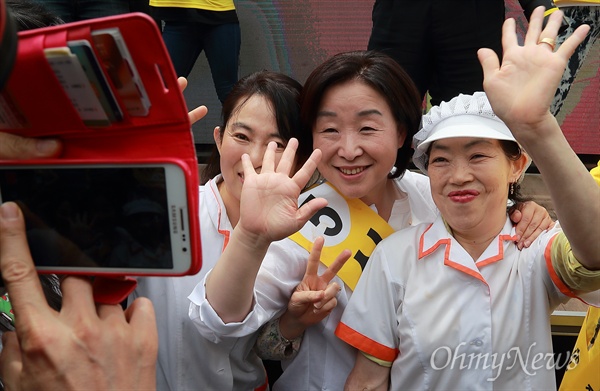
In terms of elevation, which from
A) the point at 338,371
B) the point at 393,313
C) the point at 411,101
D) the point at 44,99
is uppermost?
the point at 44,99

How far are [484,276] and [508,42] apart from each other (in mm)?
624

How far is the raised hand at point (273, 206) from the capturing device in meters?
1.35

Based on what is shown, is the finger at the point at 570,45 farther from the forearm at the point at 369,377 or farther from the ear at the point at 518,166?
the forearm at the point at 369,377

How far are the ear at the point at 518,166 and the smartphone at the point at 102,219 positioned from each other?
3.61 ft

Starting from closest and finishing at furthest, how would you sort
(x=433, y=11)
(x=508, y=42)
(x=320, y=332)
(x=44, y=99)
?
(x=44, y=99) < (x=508, y=42) < (x=320, y=332) < (x=433, y=11)

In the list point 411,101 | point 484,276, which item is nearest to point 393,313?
point 484,276

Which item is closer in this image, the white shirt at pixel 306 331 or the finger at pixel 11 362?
the finger at pixel 11 362

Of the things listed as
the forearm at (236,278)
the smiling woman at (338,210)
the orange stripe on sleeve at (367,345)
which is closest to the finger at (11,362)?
the forearm at (236,278)

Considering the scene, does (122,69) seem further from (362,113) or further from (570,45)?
(362,113)

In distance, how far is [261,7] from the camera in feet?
12.7

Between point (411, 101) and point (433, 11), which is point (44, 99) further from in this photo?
point (433, 11)

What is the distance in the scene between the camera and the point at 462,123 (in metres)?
1.69

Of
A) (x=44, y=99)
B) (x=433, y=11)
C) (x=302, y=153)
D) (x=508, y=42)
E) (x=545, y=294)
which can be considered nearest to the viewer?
(x=44, y=99)

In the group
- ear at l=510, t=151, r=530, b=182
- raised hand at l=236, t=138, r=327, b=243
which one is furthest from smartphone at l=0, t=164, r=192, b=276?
ear at l=510, t=151, r=530, b=182
